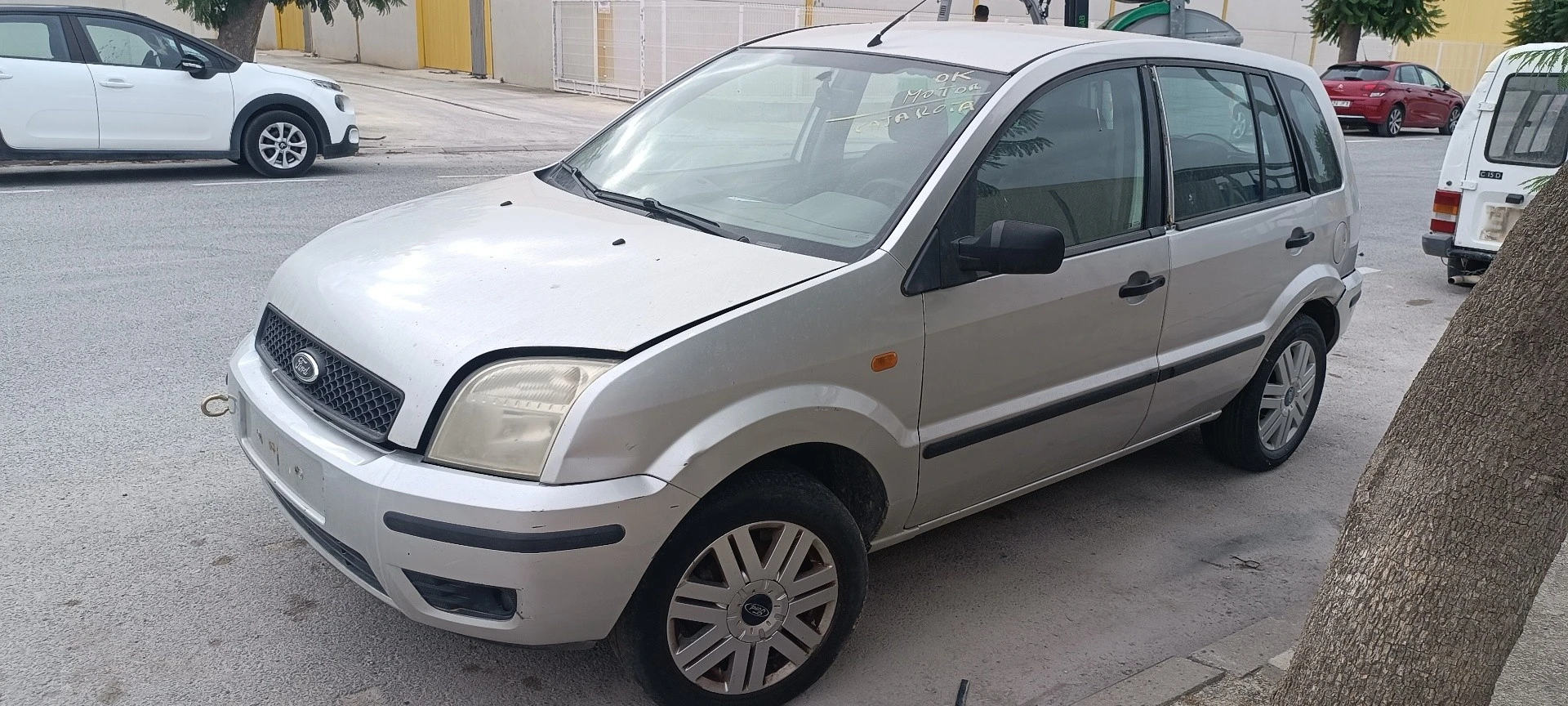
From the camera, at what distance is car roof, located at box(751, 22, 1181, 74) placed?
392 centimetres

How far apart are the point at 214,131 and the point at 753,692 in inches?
388

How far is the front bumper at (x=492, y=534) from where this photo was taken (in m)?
2.68

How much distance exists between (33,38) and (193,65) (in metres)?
1.22

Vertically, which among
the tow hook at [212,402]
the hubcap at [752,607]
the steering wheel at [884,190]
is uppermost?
the steering wheel at [884,190]

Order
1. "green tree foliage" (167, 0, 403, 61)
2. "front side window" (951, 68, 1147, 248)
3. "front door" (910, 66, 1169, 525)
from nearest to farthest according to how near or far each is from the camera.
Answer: "front door" (910, 66, 1169, 525) < "front side window" (951, 68, 1147, 248) < "green tree foliage" (167, 0, 403, 61)

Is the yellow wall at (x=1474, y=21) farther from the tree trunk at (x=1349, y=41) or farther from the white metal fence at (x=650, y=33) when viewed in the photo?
the white metal fence at (x=650, y=33)

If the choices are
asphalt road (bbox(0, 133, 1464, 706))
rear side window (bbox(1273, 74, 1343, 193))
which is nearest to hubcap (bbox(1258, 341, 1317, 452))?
asphalt road (bbox(0, 133, 1464, 706))

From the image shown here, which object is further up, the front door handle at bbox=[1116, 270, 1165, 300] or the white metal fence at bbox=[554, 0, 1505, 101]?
the white metal fence at bbox=[554, 0, 1505, 101]

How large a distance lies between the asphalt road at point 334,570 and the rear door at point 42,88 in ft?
13.2

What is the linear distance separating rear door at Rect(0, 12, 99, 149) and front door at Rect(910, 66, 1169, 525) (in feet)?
31.2

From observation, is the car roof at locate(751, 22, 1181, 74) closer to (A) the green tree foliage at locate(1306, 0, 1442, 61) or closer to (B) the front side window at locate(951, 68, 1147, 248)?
(B) the front side window at locate(951, 68, 1147, 248)

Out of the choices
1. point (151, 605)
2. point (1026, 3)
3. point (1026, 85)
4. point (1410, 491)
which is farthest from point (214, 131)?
point (1410, 491)

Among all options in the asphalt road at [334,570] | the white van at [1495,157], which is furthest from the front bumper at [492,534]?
the white van at [1495,157]

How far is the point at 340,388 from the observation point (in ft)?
9.96
